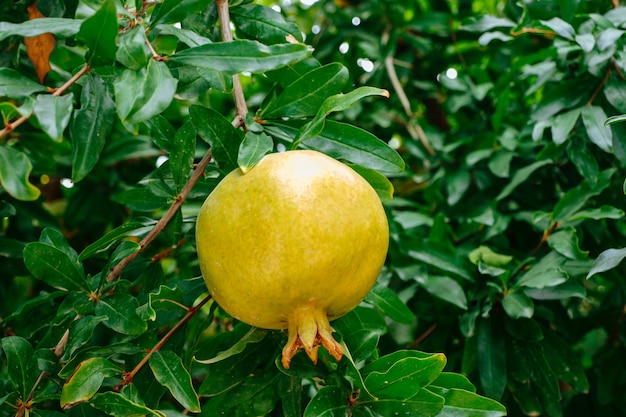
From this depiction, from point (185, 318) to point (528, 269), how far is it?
85 cm

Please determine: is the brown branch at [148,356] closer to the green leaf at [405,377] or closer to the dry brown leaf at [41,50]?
the green leaf at [405,377]

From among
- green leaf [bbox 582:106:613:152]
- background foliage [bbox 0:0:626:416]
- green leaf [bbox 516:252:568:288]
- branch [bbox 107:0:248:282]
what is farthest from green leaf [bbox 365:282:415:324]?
green leaf [bbox 582:106:613:152]

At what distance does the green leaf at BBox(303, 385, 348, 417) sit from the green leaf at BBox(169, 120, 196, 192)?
439 mm

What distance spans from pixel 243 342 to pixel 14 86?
529mm

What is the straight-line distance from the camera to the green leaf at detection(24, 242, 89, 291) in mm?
1101

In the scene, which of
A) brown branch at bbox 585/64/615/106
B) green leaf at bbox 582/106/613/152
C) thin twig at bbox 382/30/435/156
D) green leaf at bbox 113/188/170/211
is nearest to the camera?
green leaf at bbox 113/188/170/211

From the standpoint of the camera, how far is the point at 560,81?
1.88 metres

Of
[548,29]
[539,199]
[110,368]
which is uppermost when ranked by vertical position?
[548,29]

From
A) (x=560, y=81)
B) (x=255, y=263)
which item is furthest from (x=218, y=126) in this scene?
(x=560, y=81)

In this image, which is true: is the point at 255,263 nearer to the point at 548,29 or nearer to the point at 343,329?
the point at 343,329

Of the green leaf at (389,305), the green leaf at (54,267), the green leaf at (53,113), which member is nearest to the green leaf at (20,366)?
the green leaf at (54,267)

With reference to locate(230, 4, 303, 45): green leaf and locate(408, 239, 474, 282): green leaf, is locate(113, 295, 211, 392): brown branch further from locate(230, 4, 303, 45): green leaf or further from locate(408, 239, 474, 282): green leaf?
locate(408, 239, 474, 282): green leaf

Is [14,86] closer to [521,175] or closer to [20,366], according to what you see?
[20,366]

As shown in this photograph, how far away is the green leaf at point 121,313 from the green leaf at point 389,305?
46 cm
